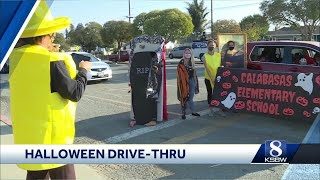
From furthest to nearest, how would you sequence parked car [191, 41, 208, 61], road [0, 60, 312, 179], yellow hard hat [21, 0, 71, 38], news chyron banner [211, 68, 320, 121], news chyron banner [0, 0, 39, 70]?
1. parked car [191, 41, 208, 61]
2. news chyron banner [211, 68, 320, 121]
3. road [0, 60, 312, 179]
4. yellow hard hat [21, 0, 71, 38]
5. news chyron banner [0, 0, 39, 70]

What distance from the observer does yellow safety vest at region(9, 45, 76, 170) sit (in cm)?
222

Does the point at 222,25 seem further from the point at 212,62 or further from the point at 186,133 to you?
the point at 212,62

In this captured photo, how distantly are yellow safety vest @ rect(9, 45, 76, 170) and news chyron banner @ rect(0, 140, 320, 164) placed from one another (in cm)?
43

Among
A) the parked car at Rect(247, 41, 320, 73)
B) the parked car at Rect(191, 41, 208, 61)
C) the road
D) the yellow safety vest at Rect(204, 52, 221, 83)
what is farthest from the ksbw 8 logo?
the yellow safety vest at Rect(204, 52, 221, 83)

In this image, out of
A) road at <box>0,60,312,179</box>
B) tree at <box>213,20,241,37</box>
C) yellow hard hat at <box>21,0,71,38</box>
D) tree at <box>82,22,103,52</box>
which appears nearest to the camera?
yellow hard hat at <box>21,0,71,38</box>

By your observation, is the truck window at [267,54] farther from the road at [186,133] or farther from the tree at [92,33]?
the tree at [92,33]

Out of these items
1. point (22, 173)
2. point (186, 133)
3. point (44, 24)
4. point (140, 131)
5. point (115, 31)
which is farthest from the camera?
point (140, 131)

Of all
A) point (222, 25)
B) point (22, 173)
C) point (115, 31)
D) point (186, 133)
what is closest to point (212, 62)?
point (222, 25)

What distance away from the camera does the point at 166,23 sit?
2.71 meters

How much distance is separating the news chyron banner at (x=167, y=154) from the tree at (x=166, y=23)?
0.88m

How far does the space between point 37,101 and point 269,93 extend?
5173 millimetres

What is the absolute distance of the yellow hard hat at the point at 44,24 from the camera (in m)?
2.04

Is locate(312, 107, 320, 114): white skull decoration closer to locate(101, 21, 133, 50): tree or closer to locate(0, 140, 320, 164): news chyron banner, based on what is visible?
locate(101, 21, 133, 50): tree

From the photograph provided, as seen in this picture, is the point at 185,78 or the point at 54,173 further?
the point at 185,78
